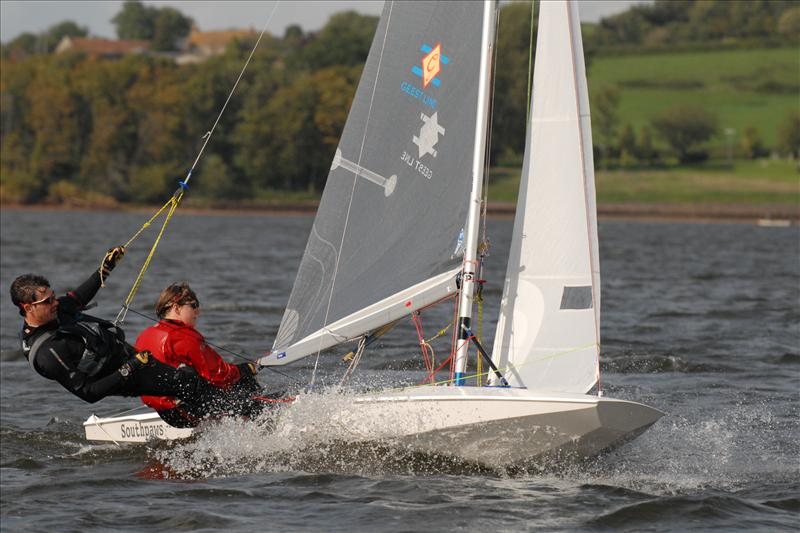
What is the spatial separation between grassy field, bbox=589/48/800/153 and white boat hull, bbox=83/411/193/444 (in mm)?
93939

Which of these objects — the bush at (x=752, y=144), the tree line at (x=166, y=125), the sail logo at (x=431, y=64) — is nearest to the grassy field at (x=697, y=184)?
the bush at (x=752, y=144)

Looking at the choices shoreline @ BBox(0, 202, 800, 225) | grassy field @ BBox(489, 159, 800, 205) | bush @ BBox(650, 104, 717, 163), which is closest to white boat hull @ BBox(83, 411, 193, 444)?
shoreline @ BBox(0, 202, 800, 225)

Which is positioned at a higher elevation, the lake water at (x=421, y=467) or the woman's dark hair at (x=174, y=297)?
the woman's dark hair at (x=174, y=297)

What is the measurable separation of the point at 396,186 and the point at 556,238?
1.31 meters

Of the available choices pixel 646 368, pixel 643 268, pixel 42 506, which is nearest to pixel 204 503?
pixel 42 506

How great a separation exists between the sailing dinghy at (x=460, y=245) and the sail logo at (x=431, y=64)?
1 centimetres

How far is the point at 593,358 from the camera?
358 inches

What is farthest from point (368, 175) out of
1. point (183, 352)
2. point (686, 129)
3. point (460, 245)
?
point (686, 129)

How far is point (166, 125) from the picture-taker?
83750 millimetres

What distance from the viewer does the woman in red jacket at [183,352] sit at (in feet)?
28.9

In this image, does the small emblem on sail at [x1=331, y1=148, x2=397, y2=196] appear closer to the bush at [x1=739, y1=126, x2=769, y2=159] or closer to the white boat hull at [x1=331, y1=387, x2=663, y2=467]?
the white boat hull at [x1=331, y1=387, x2=663, y2=467]

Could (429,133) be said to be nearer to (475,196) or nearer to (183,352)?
(475,196)

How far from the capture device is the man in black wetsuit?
806 centimetres

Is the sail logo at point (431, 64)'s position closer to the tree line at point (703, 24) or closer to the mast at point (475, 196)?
the mast at point (475, 196)
